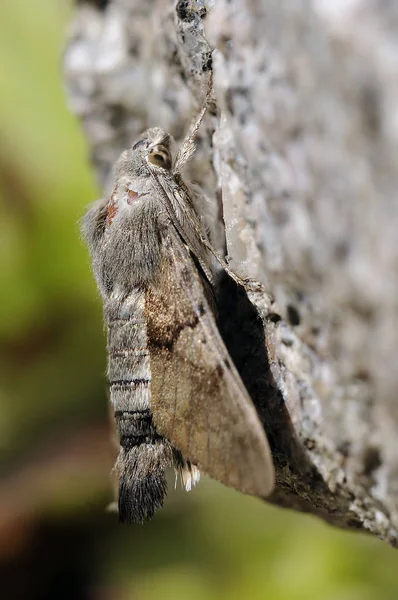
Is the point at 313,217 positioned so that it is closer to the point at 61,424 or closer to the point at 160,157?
the point at 160,157

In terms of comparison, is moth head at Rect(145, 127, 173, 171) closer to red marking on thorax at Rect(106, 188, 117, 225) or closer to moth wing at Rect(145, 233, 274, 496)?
red marking on thorax at Rect(106, 188, 117, 225)

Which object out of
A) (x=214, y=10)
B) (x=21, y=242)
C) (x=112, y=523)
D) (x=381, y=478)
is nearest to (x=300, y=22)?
(x=214, y=10)

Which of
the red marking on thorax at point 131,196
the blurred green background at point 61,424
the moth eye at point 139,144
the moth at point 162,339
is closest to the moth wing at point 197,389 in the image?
the moth at point 162,339

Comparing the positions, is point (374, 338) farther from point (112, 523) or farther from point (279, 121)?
point (112, 523)

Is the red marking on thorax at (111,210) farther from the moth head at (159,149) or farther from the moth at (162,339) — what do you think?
the moth head at (159,149)

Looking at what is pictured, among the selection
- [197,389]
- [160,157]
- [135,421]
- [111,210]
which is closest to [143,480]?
[135,421]

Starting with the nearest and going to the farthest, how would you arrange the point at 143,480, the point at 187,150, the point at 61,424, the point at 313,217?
the point at 313,217
the point at 143,480
the point at 187,150
the point at 61,424

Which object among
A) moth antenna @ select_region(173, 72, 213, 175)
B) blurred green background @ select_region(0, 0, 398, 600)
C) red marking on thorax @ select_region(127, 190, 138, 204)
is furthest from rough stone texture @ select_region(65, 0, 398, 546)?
blurred green background @ select_region(0, 0, 398, 600)

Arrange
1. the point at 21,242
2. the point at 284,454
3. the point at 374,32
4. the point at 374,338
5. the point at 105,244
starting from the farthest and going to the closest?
1. the point at 21,242
2. the point at 105,244
3. the point at 284,454
4. the point at 374,338
5. the point at 374,32
